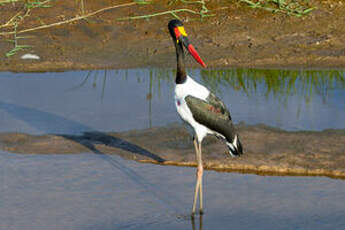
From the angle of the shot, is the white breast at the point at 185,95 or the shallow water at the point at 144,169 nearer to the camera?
the shallow water at the point at 144,169

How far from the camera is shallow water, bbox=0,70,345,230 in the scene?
5000mm

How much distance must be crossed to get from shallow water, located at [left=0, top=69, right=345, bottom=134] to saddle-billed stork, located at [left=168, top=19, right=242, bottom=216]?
5.65 feet

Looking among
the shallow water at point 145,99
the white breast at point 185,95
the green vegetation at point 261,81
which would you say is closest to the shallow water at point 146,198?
the white breast at point 185,95

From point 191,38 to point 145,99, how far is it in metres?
2.77

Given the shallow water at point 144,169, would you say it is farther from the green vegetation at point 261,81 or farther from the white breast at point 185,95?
the white breast at point 185,95

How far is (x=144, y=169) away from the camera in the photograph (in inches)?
240

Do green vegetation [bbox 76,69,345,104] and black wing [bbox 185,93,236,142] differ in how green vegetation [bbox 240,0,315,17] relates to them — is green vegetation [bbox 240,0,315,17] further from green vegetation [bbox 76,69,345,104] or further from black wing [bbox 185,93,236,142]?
black wing [bbox 185,93,236,142]

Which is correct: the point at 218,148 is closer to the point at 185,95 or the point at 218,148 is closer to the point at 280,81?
the point at 185,95

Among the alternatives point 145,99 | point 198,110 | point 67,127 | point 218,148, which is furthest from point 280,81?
point 198,110

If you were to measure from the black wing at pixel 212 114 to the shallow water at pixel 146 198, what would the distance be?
17.7 inches

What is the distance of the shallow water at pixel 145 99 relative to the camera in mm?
7438

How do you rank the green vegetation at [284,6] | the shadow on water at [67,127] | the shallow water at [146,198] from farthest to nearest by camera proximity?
1. the green vegetation at [284,6]
2. the shadow on water at [67,127]
3. the shallow water at [146,198]

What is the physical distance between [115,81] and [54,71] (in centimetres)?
114

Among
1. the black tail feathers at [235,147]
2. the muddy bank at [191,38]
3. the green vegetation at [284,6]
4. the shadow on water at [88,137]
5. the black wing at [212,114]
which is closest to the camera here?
the black wing at [212,114]
